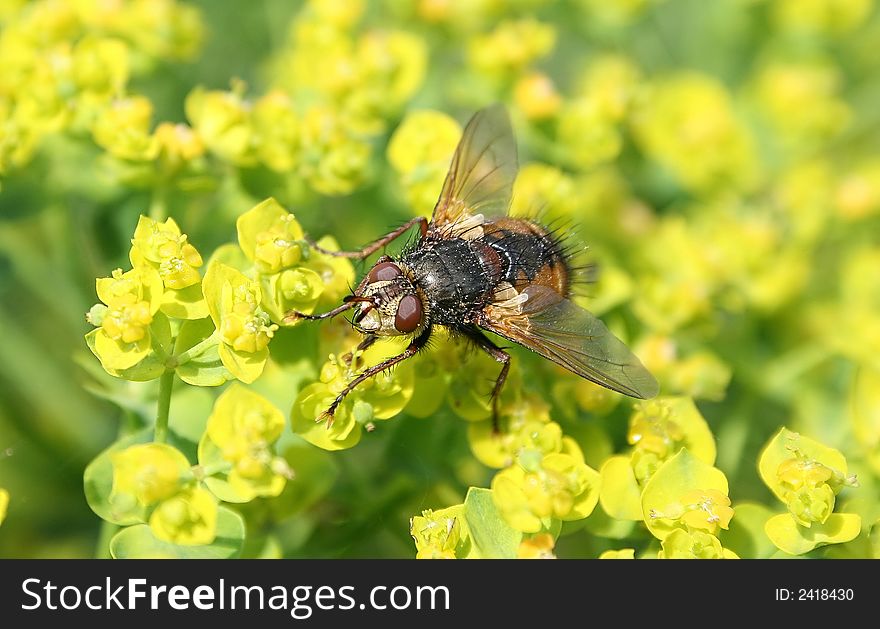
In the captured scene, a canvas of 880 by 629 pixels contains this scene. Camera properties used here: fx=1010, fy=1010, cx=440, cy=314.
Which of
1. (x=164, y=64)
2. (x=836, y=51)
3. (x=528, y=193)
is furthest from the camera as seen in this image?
(x=836, y=51)

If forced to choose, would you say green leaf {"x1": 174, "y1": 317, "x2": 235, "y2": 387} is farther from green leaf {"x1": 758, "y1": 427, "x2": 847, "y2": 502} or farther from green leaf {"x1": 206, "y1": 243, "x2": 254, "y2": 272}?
green leaf {"x1": 758, "y1": 427, "x2": 847, "y2": 502}

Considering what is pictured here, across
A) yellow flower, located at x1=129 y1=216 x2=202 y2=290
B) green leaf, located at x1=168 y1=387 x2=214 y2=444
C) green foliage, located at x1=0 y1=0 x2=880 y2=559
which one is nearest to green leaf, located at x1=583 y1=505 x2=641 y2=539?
green foliage, located at x1=0 y1=0 x2=880 y2=559

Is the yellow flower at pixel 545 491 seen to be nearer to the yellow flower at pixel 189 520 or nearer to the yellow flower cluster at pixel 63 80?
the yellow flower at pixel 189 520

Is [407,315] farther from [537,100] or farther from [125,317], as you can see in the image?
[537,100]

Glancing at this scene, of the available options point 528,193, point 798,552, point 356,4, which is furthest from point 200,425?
point 356,4

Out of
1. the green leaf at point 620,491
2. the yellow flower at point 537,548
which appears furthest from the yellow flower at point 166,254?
the green leaf at point 620,491

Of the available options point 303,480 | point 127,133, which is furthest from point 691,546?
point 127,133
